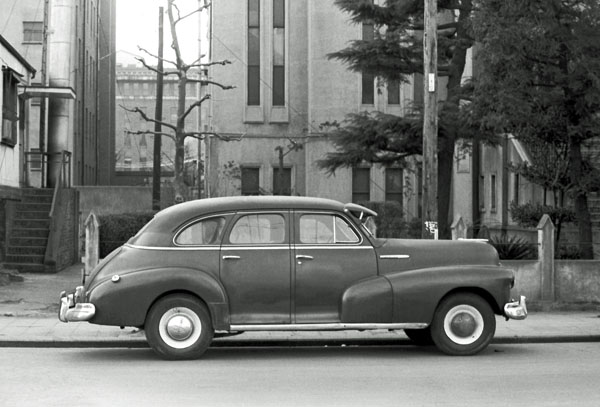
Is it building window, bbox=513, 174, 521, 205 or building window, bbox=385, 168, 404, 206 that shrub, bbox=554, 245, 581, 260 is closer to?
building window, bbox=513, 174, 521, 205

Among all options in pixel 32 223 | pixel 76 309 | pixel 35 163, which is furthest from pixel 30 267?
pixel 76 309

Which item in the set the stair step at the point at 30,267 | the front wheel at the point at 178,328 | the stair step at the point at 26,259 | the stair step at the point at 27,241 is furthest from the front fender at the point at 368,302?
the stair step at the point at 27,241

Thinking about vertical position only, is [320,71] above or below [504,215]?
above

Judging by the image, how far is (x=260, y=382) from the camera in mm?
11094

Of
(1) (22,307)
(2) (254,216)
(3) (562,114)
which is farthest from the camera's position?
(3) (562,114)

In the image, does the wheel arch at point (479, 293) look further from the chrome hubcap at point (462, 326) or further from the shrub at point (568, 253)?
the shrub at point (568, 253)

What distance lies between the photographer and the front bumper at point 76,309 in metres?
12.6

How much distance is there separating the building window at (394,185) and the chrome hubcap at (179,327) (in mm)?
27563

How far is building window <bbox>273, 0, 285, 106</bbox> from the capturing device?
133 ft

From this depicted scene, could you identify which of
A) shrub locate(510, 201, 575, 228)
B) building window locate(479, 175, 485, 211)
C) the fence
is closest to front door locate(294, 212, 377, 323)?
the fence

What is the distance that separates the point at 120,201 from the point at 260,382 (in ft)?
74.9

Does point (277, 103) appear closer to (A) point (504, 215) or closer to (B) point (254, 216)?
(A) point (504, 215)

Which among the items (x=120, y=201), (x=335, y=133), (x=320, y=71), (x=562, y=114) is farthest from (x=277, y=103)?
(x=562, y=114)

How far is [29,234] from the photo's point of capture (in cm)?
2630
